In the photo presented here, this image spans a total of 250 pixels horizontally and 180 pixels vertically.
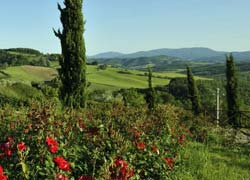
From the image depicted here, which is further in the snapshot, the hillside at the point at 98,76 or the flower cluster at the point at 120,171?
the hillside at the point at 98,76

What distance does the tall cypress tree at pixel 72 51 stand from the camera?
68.8 ft

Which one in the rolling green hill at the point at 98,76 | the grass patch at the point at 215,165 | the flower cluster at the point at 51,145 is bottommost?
the rolling green hill at the point at 98,76

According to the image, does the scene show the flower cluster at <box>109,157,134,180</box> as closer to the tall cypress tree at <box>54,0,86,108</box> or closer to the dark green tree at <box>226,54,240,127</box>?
the tall cypress tree at <box>54,0,86,108</box>

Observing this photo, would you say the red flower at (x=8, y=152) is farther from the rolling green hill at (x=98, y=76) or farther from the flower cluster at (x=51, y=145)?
the rolling green hill at (x=98, y=76)

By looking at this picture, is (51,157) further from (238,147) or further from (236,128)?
(236,128)

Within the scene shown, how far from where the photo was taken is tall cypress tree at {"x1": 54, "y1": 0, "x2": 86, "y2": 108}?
2097 cm

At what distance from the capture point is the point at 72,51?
2125 centimetres

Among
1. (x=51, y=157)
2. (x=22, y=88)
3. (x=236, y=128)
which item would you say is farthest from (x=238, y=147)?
(x=22, y=88)

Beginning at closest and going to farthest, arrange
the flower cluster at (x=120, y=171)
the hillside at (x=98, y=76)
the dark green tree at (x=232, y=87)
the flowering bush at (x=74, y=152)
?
the flower cluster at (x=120, y=171)
the flowering bush at (x=74, y=152)
the dark green tree at (x=232, y=87)
the hillside at (x=98, y=76)

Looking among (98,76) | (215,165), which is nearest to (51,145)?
(215,165)

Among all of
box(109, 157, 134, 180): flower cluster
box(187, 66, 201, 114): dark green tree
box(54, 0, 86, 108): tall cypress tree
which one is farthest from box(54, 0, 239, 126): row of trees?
box(187, 66, 201, 114): dark green tree

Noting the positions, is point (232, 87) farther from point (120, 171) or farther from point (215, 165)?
point (120, 171)

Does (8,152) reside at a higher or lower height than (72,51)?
lower

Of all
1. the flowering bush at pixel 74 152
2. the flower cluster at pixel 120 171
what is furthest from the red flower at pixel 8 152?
the flower cluster at pixel 120 171
